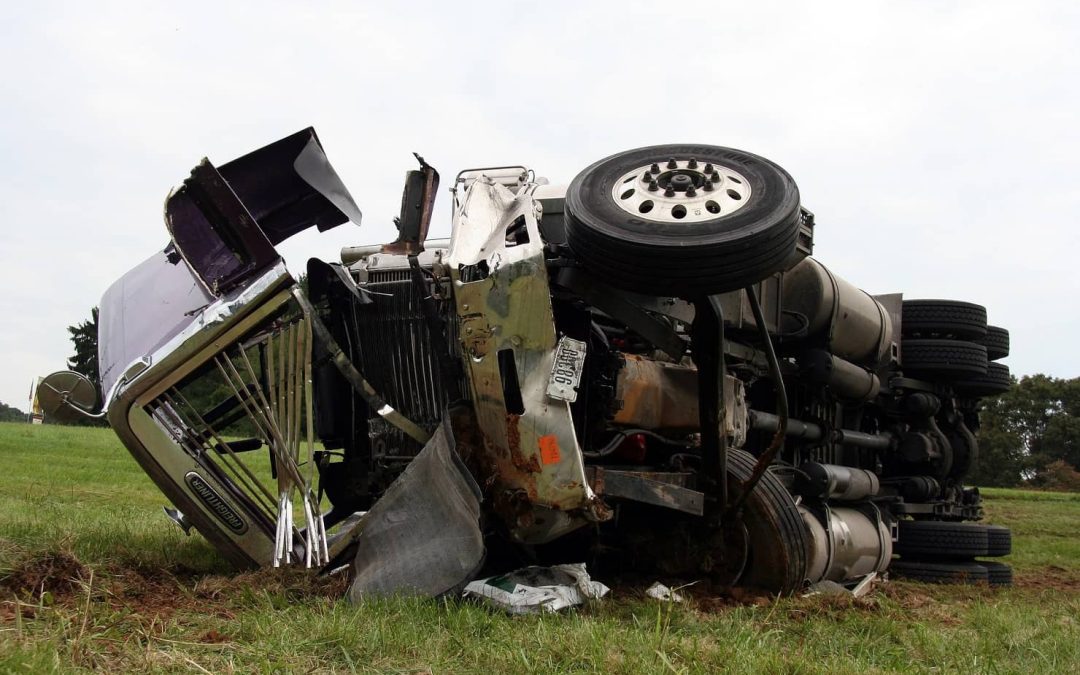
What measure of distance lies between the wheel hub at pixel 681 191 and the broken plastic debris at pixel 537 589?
154cm

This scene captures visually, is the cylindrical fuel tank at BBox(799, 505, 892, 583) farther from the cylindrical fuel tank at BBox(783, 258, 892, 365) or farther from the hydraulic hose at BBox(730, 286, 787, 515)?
the cylindrical fuel tank at BBox(783, 258, 892, 365)

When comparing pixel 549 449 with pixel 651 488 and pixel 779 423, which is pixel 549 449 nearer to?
pixel 651 488

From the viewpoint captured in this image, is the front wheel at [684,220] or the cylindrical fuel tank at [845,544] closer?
the front wheel at [684,220]

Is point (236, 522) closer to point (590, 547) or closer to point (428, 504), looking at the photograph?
point (428, 504)

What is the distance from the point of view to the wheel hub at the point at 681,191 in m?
4.31

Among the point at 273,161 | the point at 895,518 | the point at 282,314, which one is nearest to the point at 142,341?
the point at 282,314

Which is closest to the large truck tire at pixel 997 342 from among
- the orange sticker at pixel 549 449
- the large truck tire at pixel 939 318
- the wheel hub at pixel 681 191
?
the large truck tire at pixel 939 318

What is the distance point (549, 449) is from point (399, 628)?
112 centimetres

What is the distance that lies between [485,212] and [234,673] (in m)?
2.45

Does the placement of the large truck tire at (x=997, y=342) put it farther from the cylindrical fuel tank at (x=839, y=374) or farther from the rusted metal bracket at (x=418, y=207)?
the rusted metal bracket at (x=418, y=207)

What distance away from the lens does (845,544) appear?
20.7ft

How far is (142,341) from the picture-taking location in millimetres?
4680

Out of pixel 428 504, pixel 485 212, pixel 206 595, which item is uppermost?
pixel 485 212

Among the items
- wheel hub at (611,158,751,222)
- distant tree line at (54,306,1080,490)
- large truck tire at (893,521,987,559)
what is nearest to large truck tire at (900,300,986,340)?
large truck tire at (893,521,987,559)
